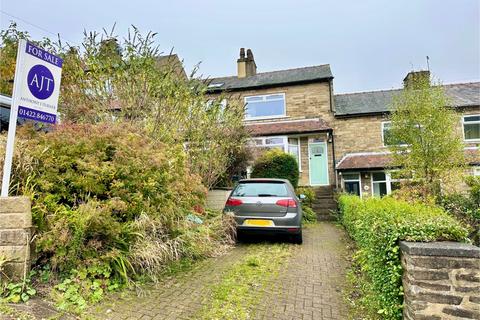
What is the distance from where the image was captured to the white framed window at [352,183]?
1530 centimetres

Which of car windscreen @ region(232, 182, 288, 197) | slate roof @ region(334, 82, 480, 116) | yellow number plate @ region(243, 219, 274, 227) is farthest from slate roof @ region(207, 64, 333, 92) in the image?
yellow number plate @ region(243, 219, 274, 227)

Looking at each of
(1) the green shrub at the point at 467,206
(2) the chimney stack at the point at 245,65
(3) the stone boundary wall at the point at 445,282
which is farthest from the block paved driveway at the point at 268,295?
(2) the chimney stack at the point at 245,65

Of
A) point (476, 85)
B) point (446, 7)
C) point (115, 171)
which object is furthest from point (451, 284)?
point (476, 85)

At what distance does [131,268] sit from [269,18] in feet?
33.9

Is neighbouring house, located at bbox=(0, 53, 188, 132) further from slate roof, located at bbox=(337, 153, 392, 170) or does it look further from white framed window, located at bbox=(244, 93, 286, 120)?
slate roof, located at bbox=(337, 153, 392, 170)

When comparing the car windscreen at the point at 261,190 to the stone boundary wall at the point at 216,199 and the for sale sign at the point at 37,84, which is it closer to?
the stone boundary wall at the point at 216,199

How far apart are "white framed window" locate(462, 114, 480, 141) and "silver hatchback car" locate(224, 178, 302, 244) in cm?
1358

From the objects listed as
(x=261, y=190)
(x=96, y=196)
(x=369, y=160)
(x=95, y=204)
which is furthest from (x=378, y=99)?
(x=95, y=204)

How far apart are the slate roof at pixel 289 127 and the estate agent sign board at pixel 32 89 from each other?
10.9 meters

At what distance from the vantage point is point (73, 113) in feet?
21.9

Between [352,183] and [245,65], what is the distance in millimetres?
10136

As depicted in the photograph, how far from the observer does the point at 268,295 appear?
145 inches

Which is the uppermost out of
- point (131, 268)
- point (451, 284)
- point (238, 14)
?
point (238, 14)

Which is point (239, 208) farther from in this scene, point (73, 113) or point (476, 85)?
point (476, 85)
